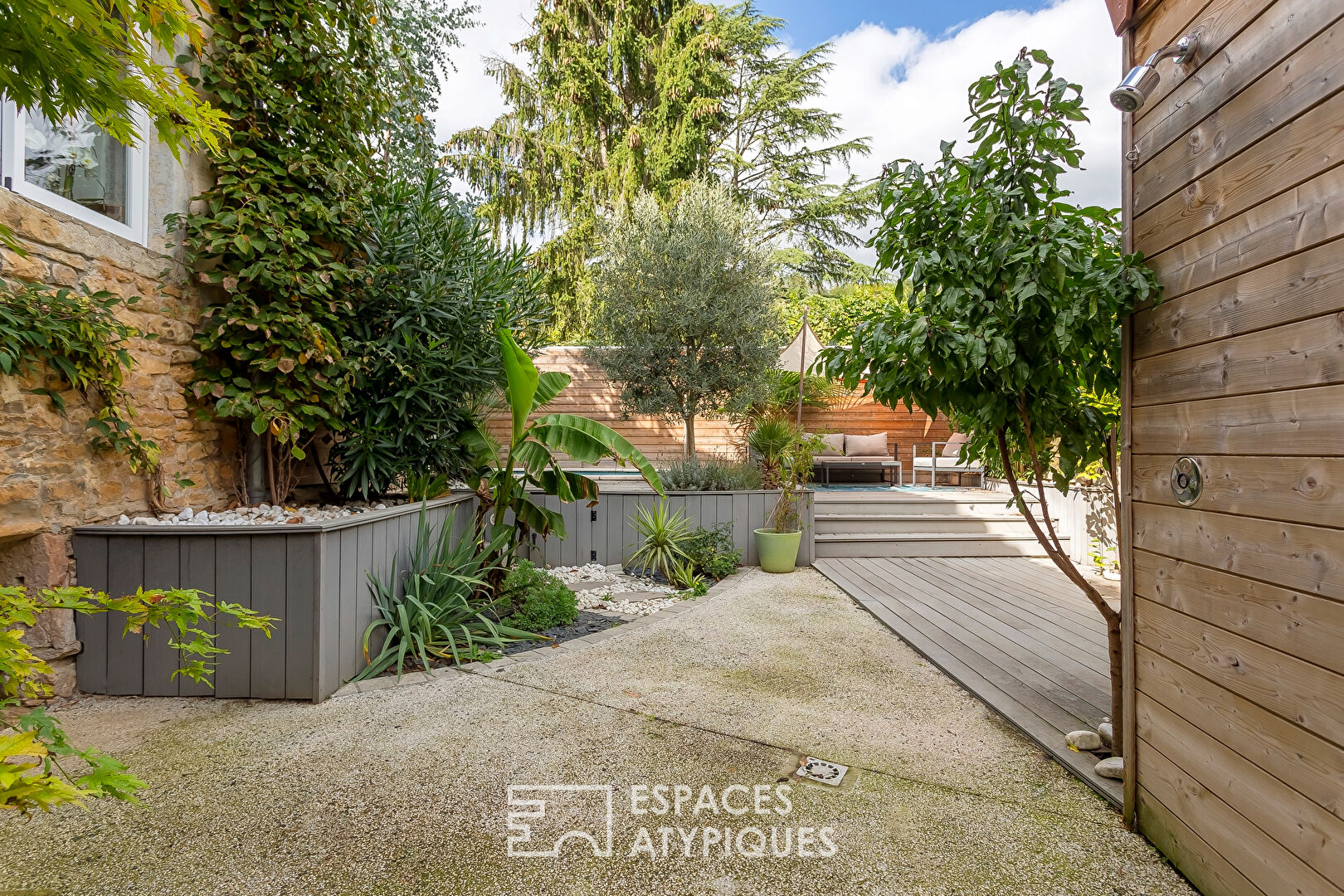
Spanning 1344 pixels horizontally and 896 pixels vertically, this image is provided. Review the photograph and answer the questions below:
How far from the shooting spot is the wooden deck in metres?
2.94

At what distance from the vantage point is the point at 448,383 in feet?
15.1

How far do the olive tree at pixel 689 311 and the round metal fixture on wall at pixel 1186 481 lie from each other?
6711 mm

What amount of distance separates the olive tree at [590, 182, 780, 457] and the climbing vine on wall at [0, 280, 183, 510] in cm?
608

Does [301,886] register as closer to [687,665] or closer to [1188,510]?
[687,665]

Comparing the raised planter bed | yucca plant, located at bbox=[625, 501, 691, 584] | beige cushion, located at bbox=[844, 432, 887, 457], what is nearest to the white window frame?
the raised planter bed

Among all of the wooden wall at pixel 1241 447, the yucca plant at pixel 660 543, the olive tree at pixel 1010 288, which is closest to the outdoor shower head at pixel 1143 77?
the wooden wall at pixel 1241 447

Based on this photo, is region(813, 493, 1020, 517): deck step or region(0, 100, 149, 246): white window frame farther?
region(813, 493, 1020, 517): deck step

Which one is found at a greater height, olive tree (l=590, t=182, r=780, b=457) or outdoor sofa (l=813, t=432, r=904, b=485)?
olive tree (l=590, t=182, r=780, b=457)

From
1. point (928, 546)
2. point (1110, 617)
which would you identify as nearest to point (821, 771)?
point (1110, 617)

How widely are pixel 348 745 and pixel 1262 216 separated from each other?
3.51m

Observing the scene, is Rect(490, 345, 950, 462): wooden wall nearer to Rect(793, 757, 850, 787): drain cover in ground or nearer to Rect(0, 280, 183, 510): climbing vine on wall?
Rect(0, 280, 183, 510): climbing vine on wall

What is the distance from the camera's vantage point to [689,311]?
850 centimetres

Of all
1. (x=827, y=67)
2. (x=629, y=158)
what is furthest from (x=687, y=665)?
(x=827, y=67)

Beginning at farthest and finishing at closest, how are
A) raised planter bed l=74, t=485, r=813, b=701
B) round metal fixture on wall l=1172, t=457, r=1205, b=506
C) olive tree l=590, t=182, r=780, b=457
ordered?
1. olive tree l=590, t=182, r=780, b=457
2. raised planter bed l=74, t=485, r=813, b=701
3. round metal fixture on wall l=1172, t=457, r=1205, b=506
